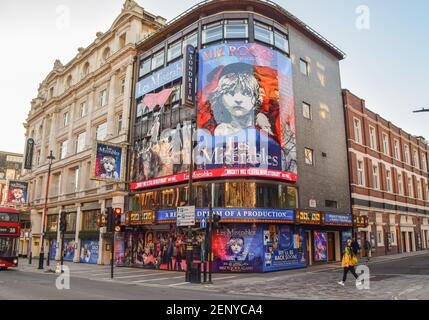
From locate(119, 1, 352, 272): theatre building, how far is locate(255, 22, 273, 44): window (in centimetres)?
9

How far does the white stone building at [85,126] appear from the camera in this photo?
3197 centimetres

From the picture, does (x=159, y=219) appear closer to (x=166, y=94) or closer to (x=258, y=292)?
(x=166, y=94)

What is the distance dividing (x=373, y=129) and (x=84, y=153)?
1141 inches

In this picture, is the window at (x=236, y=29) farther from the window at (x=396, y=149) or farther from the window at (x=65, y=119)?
the window at (x=65, y=119)

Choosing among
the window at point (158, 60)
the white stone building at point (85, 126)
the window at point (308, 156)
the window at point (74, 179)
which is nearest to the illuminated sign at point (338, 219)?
the window at point (308, 156)

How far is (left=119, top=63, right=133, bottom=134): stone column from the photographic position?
30.7 metres

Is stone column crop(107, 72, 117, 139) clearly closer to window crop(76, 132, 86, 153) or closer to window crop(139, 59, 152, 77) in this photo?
window crop(139, 59, 152, 77)

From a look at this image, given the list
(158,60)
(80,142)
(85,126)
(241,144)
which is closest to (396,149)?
(241,144)

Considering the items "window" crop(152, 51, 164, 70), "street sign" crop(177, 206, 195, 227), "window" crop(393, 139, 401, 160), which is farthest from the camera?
"window" crop(393, 139, 401, 160)

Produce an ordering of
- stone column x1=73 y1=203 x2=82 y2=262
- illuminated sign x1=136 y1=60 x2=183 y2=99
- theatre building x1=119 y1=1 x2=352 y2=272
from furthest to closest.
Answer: stone column x1=73 y1=203 x2=82 y2=262 → illuminated sign x1=136 y1=60 x2=183 y2=99 → theatre building x1=119 y1=1 x2=352 y2=272

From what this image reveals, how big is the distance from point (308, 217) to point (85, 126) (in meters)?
25.1

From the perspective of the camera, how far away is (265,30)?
83.5 ft

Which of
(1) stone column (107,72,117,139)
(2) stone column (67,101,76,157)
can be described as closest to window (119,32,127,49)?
(1) stone column (107,72,117,139)

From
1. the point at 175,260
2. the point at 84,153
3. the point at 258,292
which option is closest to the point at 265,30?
the point at 175,260
